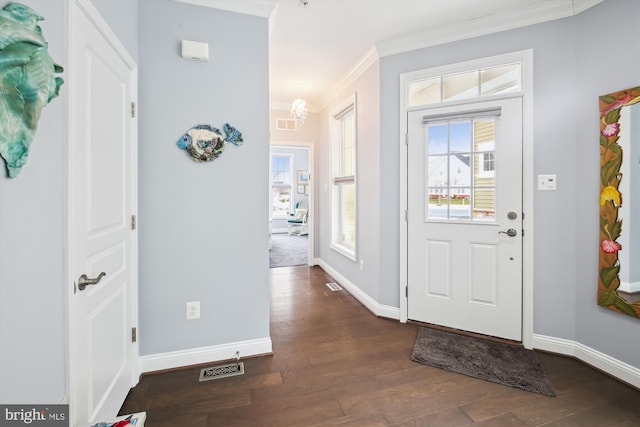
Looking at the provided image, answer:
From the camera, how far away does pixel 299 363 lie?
220 cm

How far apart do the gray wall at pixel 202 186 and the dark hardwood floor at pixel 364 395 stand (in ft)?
1.12

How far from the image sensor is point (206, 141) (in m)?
2.12

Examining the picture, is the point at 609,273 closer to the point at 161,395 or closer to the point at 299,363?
the point at 299,363

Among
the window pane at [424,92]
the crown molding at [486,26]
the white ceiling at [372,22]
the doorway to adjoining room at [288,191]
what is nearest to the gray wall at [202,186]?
the white ceiling at [372,22]

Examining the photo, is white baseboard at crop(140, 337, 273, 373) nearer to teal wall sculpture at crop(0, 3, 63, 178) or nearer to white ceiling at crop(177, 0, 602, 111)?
teal wall sculpture at crop(0, 3, 63, 178)

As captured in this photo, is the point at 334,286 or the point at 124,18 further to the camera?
the point at 334,286

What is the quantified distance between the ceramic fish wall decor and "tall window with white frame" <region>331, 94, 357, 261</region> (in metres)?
2.11

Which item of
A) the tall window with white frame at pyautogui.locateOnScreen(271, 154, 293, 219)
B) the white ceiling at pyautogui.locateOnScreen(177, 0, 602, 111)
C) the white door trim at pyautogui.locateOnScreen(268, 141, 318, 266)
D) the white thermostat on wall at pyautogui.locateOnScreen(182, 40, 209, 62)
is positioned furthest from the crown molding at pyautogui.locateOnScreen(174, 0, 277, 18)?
the tall window with white frame at pyautogui.locateOnScreen(271, 154, 293, 219)

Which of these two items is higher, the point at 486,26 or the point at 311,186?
the point at 486,26

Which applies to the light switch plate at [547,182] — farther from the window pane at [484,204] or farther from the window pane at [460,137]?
the window pane at [460,137]

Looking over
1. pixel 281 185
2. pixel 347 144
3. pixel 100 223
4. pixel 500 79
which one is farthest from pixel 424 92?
pixel 281 185

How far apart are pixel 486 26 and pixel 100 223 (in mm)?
3180

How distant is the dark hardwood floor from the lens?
5.40 ft

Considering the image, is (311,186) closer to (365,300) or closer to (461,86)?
(365,300)
